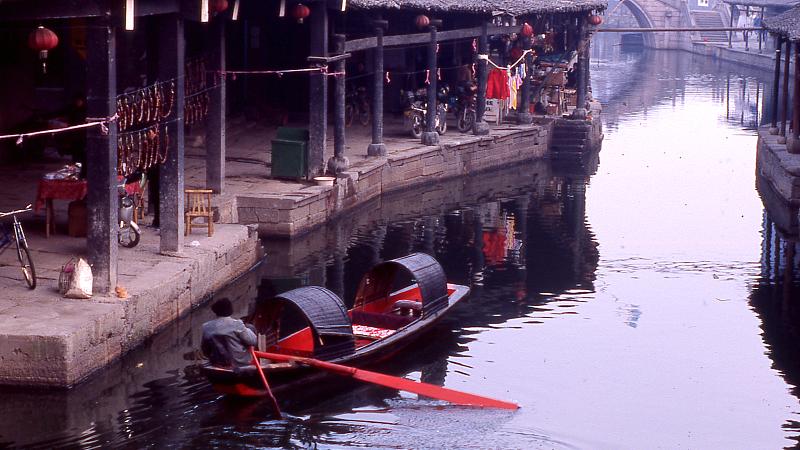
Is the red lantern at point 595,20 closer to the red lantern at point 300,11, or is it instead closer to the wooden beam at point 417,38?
the wooden beam at point 417,38

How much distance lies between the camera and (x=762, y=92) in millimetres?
52625

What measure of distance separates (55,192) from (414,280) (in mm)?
4887

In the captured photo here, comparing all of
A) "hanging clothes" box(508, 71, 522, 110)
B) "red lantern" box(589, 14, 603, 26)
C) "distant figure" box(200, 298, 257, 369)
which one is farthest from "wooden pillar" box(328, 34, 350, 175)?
"red lantern" box(589, 14, 603, 26)

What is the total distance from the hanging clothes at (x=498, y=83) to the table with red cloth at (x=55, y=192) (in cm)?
1536

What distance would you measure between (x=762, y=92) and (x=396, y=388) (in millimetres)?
43516

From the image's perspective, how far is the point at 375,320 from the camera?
1445cm

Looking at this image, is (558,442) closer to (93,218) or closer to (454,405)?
(454,405)

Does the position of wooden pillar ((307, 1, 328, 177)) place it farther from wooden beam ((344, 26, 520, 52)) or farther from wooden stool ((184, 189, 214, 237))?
wooden stool ((184, 189, 214, 237))

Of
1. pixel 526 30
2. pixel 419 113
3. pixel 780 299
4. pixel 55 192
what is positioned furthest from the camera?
pixel 526 30

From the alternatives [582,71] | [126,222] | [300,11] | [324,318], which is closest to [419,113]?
[300,11]

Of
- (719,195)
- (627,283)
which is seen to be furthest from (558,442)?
(719,195)

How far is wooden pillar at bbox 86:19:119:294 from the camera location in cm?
1309

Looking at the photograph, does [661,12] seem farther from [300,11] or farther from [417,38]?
[300,11]

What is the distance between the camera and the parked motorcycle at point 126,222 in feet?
50.3
